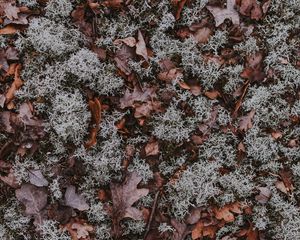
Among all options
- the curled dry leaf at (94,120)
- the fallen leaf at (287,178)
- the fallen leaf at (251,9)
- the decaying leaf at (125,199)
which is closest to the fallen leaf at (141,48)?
the curled dry leaf at (94,120)

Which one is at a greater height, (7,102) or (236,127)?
(236,127)

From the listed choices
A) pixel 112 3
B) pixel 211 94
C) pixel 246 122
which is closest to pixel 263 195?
pixel 246 122

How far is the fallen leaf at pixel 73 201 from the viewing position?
344 cm

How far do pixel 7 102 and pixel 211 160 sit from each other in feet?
5.18

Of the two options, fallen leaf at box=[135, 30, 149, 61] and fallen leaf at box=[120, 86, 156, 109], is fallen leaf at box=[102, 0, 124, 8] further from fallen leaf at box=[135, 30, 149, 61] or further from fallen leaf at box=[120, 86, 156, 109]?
fallen leaf at box=[120, 86, 156, 109]

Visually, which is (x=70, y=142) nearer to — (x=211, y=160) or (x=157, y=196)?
(x=157, y=196)

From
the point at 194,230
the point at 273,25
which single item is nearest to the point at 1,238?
the point at 194,230

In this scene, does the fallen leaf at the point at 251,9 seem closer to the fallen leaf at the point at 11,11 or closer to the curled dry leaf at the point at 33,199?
the fallen leaf at the point at 11,11

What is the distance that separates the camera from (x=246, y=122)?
362 centimetres

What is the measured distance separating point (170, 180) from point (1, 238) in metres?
1.30

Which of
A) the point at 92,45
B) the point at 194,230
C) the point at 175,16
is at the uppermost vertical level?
the point at 175,16

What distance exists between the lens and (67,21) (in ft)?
11.7

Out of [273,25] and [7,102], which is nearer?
[7,102]

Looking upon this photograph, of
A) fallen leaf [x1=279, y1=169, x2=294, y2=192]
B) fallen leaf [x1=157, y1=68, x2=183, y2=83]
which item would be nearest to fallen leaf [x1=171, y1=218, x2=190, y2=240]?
fallen leaf [x1=279, y1=169, x2=294, y2=192]
